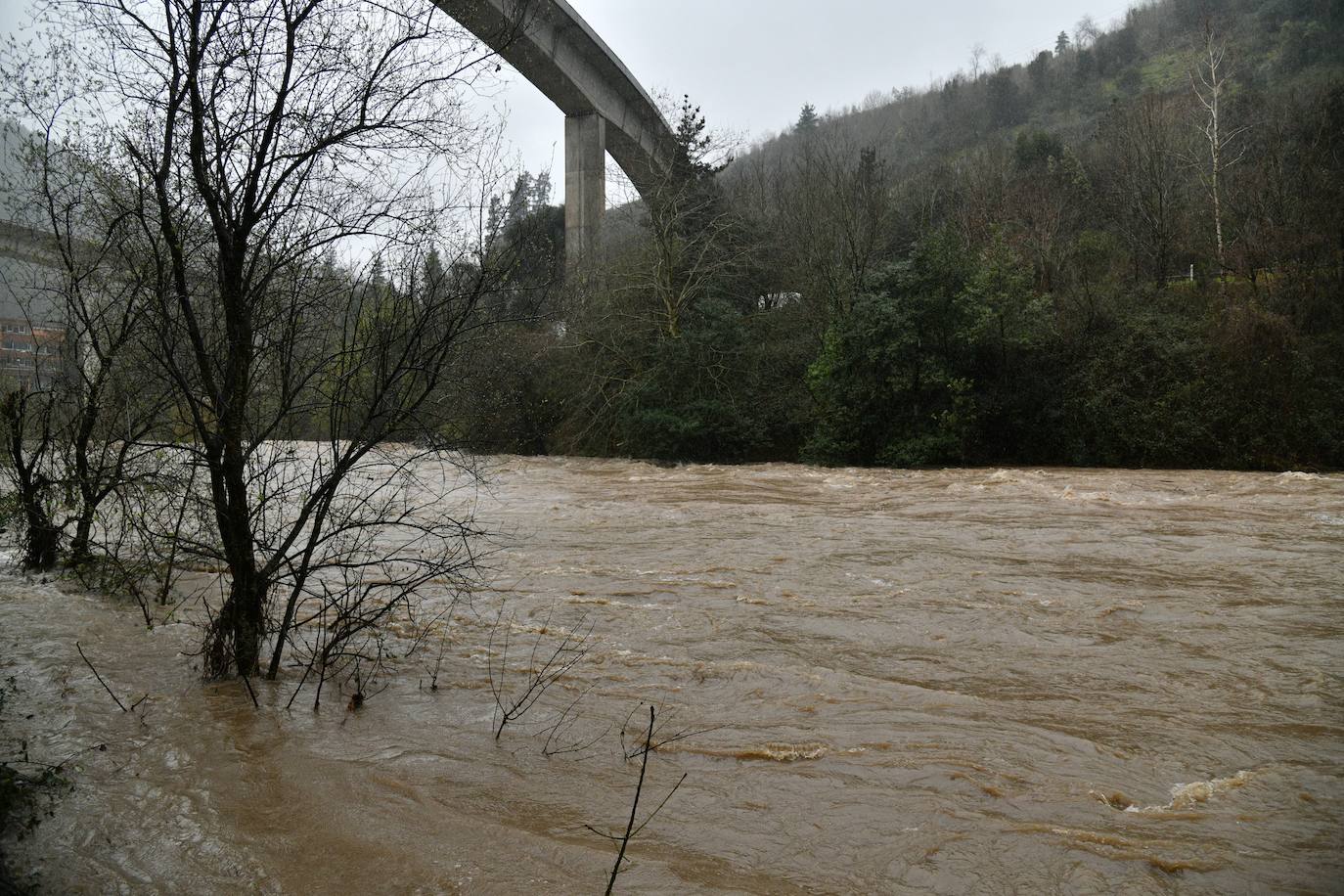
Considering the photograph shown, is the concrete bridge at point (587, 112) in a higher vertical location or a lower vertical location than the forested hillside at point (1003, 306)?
higher

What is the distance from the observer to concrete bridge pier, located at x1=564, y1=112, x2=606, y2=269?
28.7 m

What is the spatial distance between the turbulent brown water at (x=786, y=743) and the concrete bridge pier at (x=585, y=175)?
2182 centimetres

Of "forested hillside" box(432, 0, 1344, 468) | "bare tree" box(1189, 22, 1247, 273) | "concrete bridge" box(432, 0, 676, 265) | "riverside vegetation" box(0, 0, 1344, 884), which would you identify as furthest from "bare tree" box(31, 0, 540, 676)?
"bare tree" box(1189, 22, 1247, 273)

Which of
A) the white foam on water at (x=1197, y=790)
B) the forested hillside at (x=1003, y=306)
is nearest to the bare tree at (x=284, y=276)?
the white foam on water at (x=1197, y=790)

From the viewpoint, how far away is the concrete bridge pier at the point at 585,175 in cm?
2868

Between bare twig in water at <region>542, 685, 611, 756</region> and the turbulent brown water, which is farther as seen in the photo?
bare twig in water at <region>542, 685, 611, 756</region>

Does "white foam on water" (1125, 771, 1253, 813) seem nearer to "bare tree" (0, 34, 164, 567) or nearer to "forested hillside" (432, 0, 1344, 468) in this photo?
"bare tree" (0, 34, 164, 567)

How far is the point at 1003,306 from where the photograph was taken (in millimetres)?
19281

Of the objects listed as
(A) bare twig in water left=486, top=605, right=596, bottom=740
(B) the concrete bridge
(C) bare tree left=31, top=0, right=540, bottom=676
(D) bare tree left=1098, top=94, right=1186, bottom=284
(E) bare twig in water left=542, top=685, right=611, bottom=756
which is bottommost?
(E) bare twig in water left=542, top=685, right=611, bottom=756

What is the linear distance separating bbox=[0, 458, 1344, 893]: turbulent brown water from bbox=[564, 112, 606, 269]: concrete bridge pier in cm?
2182

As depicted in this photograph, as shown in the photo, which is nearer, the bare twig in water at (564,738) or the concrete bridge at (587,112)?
the bare twig in water at (564,738)

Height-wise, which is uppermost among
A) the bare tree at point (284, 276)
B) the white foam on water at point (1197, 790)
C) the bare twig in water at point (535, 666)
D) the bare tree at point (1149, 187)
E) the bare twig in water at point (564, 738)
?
the bare tree at point (1149, 187)

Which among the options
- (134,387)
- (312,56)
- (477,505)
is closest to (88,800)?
(134,387)

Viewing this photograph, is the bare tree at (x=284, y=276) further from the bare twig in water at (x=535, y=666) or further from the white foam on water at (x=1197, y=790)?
the white foam on water at (x=1197, y=790)
